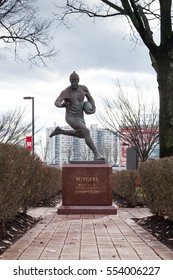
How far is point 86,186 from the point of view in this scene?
13188 millimetres

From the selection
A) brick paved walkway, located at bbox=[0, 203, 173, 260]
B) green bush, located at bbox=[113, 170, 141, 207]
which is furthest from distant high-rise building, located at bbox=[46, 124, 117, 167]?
brick paved walkway, located at bbox=[0, 203, 173, 260]

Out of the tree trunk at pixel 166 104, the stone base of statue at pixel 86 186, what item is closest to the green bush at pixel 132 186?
the tree trunk at pixel 166 104

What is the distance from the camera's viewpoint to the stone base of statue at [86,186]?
43.0ft

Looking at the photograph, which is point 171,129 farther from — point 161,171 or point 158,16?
point 161,171

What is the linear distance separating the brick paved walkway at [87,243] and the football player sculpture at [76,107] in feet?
12.3

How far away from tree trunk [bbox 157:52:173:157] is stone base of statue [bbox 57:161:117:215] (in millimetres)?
2436

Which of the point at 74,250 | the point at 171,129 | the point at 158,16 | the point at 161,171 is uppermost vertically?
the point at 158,16

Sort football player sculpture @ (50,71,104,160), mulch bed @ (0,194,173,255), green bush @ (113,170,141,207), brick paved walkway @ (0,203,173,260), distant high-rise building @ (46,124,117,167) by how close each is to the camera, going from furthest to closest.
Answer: distant high-rise building @ (46,124,117,167) < green bush @ (113,170,141,207) < football player sculpture @ (50,71,104,160) < mulch bed @ (0,194,173,255) < brick paved walkway @ (0,203,173,260)

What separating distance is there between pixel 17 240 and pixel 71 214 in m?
5.01

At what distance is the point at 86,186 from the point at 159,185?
421cm

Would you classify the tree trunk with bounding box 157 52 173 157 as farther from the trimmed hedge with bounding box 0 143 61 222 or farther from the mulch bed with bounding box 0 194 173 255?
the trimmed hedge with bounding box 0 143 61 222

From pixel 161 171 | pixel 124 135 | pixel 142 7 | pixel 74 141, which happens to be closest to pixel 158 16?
Answer: pixel 142 7

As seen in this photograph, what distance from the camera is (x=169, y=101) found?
48.3ft

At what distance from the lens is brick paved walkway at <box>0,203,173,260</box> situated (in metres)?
6.39
